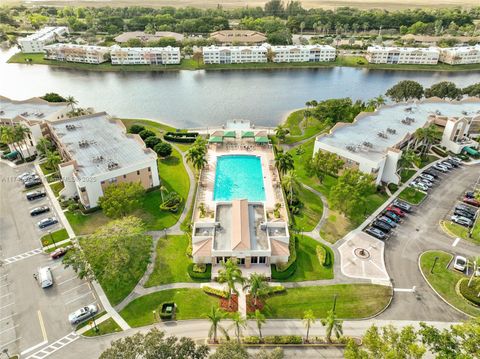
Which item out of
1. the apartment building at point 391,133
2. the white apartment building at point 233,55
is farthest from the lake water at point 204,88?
the apartment building at point 391,133

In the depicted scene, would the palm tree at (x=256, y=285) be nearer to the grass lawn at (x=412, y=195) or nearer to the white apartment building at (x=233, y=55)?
the grass lawn at (x=412, y=195)

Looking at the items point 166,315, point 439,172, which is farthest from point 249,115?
point 166,315

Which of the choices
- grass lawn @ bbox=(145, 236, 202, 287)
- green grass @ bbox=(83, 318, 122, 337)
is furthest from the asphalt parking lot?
green grass @ bbox=(83, 318, 122, 337)

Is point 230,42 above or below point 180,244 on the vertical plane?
above

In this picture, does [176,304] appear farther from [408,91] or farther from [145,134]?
[408,91]

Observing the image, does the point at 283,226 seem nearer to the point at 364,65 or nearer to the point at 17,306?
the point at 17,306

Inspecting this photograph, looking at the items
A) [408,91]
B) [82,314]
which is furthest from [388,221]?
[408,91]

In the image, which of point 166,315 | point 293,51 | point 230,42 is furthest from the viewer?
point 230,42
